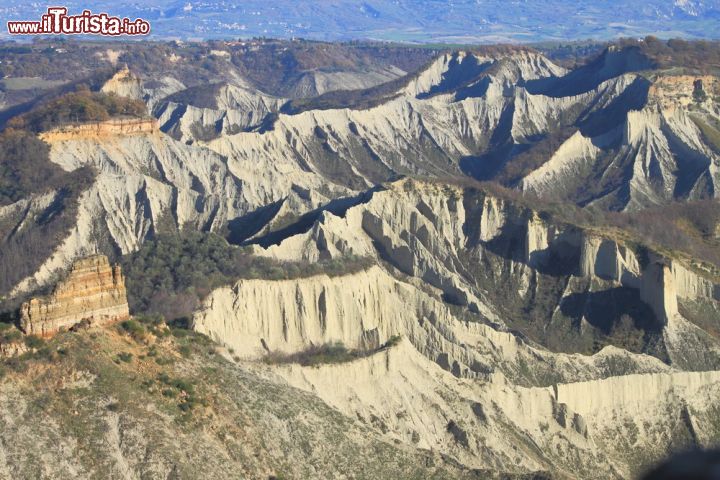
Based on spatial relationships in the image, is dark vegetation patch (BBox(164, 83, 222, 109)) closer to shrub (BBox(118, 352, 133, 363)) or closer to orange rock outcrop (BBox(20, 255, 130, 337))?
orange rock outcrop (BBox(20, 255, 130, 337))

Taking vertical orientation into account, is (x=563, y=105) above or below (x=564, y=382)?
above

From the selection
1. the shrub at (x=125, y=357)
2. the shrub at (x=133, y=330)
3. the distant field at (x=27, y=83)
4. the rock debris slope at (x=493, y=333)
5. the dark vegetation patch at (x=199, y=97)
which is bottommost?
the rock debris slope at (x=493, y=333)

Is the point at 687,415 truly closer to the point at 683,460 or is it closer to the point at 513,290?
the point at 513,290

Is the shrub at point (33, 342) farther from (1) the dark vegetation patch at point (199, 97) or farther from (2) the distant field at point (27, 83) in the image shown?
(2) the distant field at point (27, 83)

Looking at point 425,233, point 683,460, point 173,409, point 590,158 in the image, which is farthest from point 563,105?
point 683,460

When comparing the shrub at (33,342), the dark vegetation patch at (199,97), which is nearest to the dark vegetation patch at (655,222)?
the shrub at (33,342)

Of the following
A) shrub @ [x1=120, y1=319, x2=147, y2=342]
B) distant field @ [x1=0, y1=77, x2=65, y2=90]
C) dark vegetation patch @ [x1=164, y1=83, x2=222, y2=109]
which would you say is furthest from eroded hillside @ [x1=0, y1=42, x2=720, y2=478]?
distant field @ [x1=0, y1=77, x2=65, y2=90]

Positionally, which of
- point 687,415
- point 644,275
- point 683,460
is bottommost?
point 687,415
